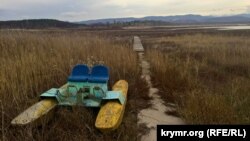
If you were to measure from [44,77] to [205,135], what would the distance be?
446cm

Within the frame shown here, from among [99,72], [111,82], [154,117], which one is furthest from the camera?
[111,82]

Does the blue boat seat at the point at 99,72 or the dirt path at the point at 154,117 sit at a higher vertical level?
the blue boat seat at the point at 99,72

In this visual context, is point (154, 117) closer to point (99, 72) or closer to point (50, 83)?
point (99, 72)

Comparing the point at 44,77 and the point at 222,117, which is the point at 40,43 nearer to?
the point at 44,77

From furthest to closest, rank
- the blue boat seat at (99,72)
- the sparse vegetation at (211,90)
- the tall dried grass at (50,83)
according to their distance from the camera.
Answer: the blue boat seat at (99,72)
the sparse vegetation at (211,90)
the tall dried grass at (50,83)

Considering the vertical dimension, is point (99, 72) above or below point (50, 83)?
above

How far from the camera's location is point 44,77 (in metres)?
7.12

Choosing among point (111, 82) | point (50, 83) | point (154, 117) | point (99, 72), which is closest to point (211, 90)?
point (154, 117)

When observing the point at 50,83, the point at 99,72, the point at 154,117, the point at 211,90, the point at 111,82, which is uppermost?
the point at 99,72

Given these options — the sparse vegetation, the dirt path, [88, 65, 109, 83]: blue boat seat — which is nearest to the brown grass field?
the sparse vegetation

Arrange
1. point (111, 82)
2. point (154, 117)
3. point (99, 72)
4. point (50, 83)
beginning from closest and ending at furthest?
point (154, 117) < point (99, 72) < point (50, 83) < point (111, 82)

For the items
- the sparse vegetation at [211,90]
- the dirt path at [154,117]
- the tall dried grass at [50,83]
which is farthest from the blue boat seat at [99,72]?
the sparse vegetation at [211,90]

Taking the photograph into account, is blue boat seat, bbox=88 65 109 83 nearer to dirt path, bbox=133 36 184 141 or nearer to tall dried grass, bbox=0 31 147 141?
tall dried grass, bbox=0 31 147 141

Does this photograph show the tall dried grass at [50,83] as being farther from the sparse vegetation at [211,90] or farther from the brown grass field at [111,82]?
the sparse vegetation at [211,90]
